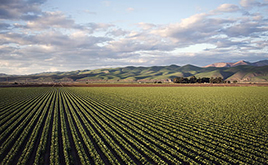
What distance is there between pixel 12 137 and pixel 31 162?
6982mm

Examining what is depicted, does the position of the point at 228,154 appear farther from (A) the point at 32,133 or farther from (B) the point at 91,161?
(A) the point at 32,133

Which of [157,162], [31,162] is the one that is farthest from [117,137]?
[31,162]

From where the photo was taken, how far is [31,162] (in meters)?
12.7

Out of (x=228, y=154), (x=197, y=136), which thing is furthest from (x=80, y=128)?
(x=228, y=154)

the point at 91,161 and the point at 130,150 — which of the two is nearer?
the point at 91,161

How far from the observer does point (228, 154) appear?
13648mm

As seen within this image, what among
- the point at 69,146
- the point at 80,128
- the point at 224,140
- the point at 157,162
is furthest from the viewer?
the point at 80,128

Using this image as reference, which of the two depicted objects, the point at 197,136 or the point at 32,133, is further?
the point at 32,133

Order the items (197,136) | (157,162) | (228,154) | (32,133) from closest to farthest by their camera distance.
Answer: (157,162) < (228,154) < (197,136) < (32,133)

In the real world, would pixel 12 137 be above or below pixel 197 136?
above

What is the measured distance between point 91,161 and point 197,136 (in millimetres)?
11329

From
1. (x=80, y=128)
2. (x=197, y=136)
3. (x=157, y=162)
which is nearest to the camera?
(x=157, y=162)

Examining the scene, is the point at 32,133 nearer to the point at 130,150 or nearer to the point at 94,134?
the point at 94,134

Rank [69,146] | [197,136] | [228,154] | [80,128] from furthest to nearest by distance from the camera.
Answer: [80,128]
[197,136]
[69,146]
[228,154]
